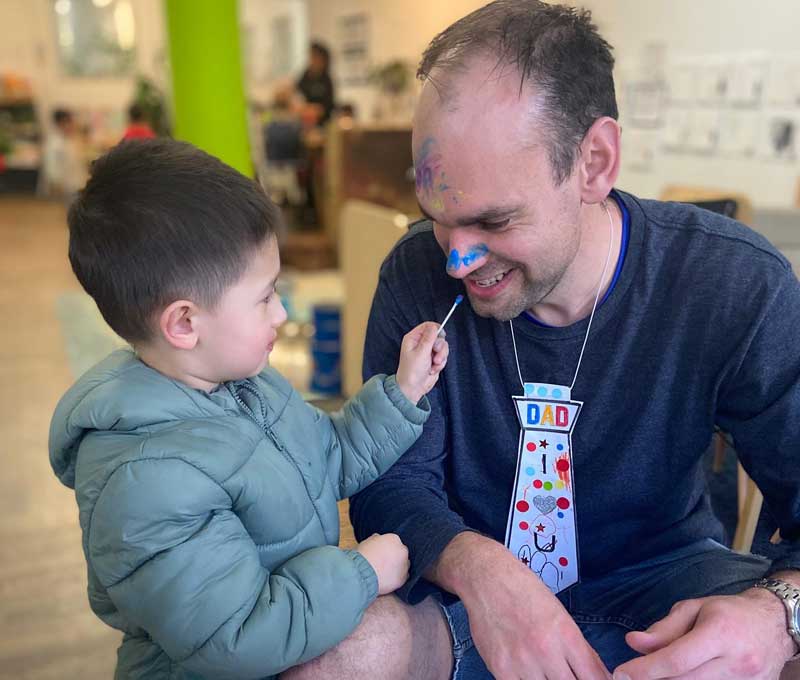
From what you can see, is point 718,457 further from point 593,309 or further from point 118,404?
point 118,404

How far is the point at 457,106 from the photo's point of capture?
3.40 ft

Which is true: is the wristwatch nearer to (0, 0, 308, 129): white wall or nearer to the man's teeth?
the man's teeth

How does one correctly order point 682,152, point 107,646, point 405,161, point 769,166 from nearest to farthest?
point 107,646, point 769,166, point 682,152, point 405,161

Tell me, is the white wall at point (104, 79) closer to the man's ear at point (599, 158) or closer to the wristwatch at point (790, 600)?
the man's ear at point (599, 158)

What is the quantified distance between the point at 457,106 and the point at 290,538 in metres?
0.61

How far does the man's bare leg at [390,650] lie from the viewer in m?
0.96

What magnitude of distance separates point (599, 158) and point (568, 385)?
0.33 metres

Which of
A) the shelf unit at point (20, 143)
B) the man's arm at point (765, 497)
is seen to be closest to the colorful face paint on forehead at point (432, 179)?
the man's arm at point (765, 497)

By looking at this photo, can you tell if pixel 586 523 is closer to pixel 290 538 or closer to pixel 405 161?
pixel 290 538

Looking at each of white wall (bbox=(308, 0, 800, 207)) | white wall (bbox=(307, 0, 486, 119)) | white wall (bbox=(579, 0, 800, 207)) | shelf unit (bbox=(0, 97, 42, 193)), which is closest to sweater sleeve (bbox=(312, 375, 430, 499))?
white wall (bbox=(308, 0, 800, 207))

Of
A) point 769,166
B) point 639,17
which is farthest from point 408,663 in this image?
point 639,17

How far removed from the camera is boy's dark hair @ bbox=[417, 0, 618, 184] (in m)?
1.04

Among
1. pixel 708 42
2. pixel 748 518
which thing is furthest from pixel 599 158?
pixel 708 42

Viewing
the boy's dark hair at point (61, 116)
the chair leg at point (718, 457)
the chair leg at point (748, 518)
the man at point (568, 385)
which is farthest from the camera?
the boy's dark hair at point (61, 116)
